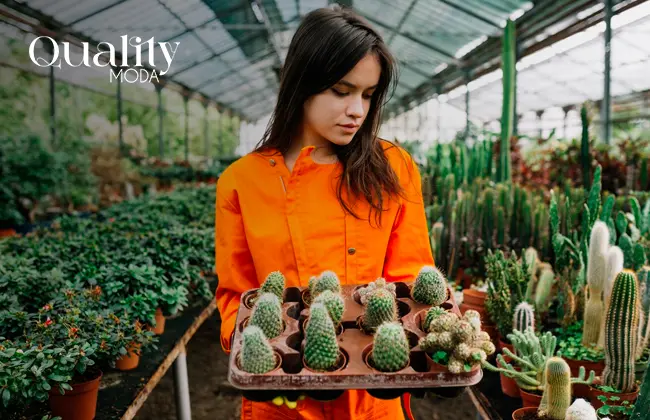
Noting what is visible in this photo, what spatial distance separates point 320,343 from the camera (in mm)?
970

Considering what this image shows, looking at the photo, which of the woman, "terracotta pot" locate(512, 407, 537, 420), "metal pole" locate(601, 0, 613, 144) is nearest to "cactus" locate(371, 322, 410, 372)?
the woman

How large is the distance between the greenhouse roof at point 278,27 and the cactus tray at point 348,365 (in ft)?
12.8

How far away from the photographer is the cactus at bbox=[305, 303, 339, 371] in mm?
968

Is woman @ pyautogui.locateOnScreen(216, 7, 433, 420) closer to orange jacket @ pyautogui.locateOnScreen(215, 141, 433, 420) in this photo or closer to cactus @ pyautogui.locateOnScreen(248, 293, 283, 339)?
orange jacket @ pyautogui.locateOnScreen(215, 141, 433, 420)

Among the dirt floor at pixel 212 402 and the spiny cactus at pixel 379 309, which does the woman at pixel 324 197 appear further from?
the dirt floor at pixel 212 402

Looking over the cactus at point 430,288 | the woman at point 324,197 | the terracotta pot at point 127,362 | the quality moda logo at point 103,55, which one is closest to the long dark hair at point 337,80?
the woman at point 324,197

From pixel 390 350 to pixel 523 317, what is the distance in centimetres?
142

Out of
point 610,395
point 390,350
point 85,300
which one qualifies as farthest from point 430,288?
point 85,300

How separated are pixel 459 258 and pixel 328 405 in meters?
2.32

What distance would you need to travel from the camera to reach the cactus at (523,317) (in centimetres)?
217

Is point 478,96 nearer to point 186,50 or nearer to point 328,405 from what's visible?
point 186,50

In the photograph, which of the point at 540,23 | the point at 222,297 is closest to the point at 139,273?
the point at 222,297

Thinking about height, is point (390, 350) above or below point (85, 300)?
above

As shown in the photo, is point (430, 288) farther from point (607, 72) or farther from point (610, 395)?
point (607, 72)
